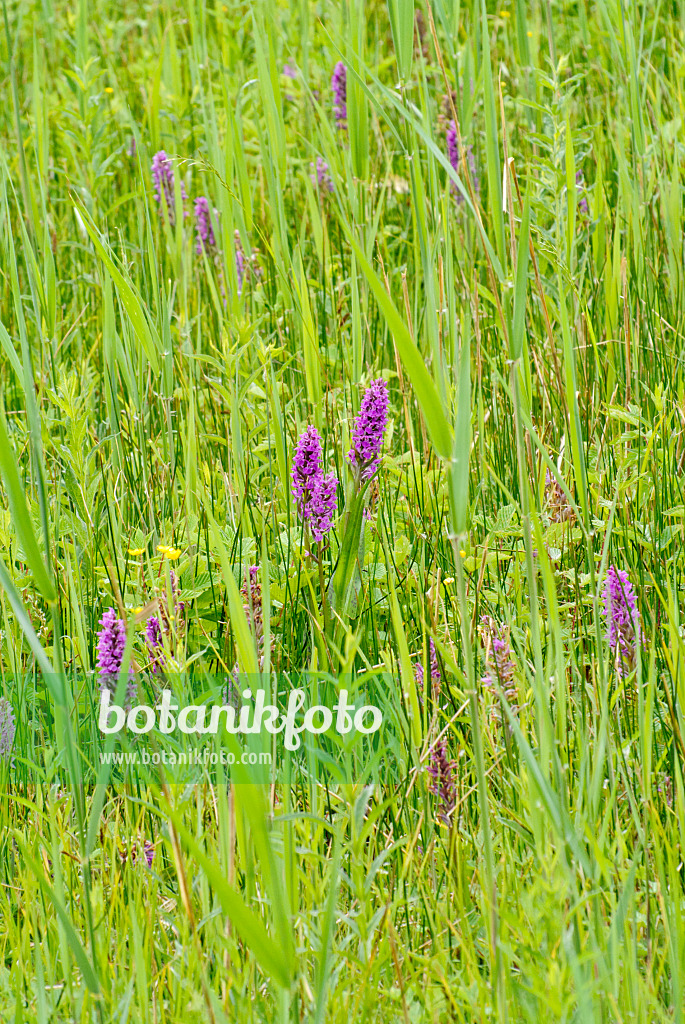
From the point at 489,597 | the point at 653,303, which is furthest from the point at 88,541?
the point at 653,303

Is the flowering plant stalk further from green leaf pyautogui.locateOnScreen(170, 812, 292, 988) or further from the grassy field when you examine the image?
green leaf pyautogui.locateOnScreen(170, 812, 292, 988)

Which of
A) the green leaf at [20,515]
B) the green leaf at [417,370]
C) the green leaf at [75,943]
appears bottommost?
the green leaf at [75,943]

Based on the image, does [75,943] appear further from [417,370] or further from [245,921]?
[417,370]

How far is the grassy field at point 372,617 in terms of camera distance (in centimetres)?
104

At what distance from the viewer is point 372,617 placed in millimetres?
1715

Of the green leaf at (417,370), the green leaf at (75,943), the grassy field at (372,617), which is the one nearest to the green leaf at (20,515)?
the grassy field at (372,617)

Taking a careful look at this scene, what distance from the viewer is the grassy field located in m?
1.04

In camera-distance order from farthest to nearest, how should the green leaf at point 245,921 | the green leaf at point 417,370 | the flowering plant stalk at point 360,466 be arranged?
the flowering plant stalk at point 360,466 → the green leaf at point 417,370 → the green leaf at point 245,921

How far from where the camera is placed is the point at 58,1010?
1120mm

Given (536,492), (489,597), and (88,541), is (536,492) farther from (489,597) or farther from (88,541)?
(88,541)

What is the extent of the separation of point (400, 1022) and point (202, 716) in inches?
18.7

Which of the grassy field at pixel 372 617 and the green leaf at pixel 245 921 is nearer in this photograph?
the green leaf at pixel 245 921

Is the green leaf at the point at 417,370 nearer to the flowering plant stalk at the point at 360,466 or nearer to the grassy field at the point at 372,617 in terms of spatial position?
the grassy field at the point at 372,617

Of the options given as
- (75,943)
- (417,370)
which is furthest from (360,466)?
(75,943)
